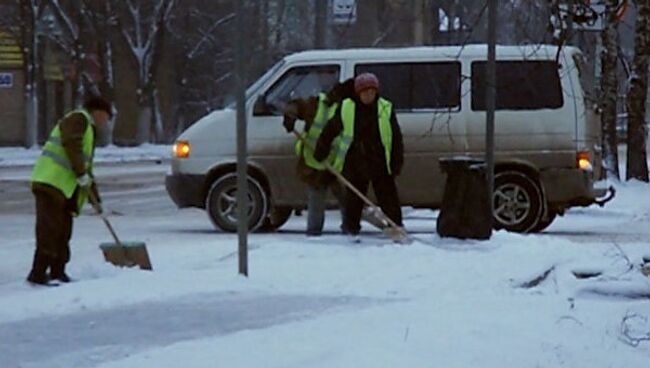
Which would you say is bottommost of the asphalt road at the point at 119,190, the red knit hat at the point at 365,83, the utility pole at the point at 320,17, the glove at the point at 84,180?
the asphalt road at the point at 119,190

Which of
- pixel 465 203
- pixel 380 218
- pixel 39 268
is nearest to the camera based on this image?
pixel 39 268

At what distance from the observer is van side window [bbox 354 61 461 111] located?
17406 millimetres

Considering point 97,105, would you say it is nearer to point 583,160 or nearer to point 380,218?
point 380,218

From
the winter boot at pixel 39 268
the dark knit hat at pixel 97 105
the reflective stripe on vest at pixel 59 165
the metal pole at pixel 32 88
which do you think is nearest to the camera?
A: the winter boot at pixel 39 268

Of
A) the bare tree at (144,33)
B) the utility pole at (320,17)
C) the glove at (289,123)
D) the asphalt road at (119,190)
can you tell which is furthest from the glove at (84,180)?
the bare tree at (144,33)

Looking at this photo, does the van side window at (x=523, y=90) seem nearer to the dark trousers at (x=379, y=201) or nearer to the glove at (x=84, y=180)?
the dark trousers at (x=379, y=201)

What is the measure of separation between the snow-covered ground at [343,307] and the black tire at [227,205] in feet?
7.94

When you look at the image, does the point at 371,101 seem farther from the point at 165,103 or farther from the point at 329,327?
the point at 165,103

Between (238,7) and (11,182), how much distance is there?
68.1 feet

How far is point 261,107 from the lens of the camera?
57.2 feet

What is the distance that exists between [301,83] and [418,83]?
4.23ft

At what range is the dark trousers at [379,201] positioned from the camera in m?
14.7

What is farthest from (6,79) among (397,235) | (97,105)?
(97,105)

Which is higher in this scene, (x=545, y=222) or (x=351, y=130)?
(x=351, y=130)
